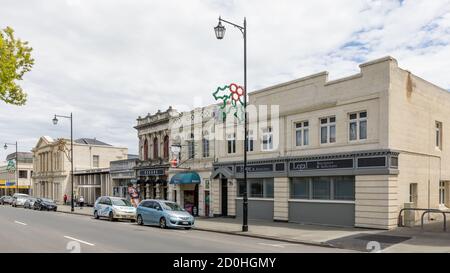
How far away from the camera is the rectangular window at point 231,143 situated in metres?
29.9

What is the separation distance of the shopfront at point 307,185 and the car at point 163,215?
3801 millimetres

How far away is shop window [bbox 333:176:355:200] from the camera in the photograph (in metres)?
21.8

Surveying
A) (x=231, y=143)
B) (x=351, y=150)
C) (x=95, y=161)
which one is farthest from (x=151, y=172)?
(x=95, y=161)

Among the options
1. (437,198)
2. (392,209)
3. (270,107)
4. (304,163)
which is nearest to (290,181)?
(304,163)

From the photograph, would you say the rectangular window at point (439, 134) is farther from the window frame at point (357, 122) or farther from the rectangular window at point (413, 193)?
the window frame at point (357, 122)

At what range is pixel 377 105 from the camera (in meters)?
20.8

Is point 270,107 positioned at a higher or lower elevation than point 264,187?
higher

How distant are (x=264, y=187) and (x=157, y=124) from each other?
1454 cm

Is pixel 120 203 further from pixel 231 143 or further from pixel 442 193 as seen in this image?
pixel 442 193

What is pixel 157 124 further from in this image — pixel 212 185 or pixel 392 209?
pixel 392 209

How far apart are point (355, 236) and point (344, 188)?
14.9ft

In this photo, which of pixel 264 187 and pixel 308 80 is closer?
pixel 308 80

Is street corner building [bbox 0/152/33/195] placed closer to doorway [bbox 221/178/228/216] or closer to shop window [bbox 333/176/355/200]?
doorway [bbox 221/178/228/216]
